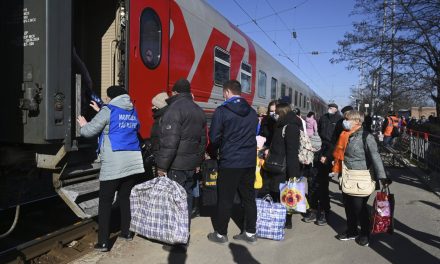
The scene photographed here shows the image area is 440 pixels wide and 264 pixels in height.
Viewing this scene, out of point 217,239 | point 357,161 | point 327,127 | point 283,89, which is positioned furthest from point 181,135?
point 283,89

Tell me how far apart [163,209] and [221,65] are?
13.0 ft

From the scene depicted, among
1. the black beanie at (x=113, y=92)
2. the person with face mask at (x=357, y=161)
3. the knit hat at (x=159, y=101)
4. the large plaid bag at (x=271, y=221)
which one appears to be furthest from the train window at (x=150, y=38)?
the person with face mask at (x=357, y=161)

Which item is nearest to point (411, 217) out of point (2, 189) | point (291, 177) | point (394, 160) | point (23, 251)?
point (291, 177)

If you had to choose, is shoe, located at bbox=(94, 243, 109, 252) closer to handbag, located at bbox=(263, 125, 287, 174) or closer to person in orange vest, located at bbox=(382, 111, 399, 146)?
handbag, located at bbox=(263, 125, 287, 174)

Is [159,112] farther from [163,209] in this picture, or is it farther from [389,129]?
[389,129]

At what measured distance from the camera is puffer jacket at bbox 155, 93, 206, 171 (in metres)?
4.26

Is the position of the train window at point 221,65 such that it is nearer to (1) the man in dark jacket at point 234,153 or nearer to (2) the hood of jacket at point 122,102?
(1) the man in dark jacket at point 234,153

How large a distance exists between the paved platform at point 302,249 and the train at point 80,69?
0.71 metres

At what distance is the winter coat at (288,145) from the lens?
16.5 feet

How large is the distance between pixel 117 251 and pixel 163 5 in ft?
10.5

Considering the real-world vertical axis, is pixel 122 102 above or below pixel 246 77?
below

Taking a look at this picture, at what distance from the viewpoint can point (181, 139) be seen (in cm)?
439

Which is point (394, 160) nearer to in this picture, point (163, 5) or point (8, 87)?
point (163, 5)

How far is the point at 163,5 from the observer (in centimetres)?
555
